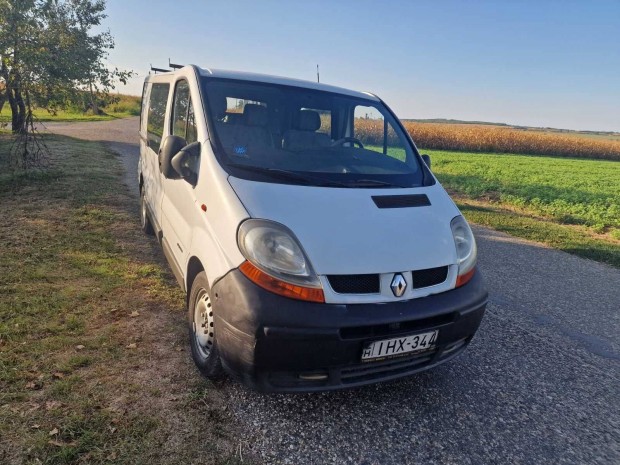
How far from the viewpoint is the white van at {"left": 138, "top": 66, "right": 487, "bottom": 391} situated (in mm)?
2104

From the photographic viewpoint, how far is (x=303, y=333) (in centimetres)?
204

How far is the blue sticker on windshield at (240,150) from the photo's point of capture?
9.05 ft

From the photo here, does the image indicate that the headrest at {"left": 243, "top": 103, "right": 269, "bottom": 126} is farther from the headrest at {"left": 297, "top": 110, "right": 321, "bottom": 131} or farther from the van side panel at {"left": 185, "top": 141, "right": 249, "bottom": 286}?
the van side panel at {"left": 185, "top": 141, "right": 249, "bottom": 286}

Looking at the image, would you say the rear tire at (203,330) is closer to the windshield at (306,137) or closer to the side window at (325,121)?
the windshield at (306,137)

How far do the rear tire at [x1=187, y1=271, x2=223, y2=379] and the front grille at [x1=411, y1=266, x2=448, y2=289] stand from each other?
1.21 meters

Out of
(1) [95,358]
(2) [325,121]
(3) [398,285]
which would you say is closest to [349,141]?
(2) [325,121]

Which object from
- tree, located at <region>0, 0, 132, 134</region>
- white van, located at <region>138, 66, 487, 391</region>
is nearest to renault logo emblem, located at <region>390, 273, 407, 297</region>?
white van, located at <region>138, 66, 487, 391</region>

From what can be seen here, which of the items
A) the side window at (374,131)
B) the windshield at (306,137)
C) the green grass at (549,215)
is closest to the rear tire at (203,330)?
the windshield at (306,137)

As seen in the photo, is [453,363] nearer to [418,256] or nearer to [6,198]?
[418,256]

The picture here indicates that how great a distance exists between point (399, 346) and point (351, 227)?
701 mm

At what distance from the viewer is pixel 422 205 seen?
2740 millimetres

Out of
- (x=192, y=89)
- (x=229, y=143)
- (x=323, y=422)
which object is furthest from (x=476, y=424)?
(x=192, y=89)

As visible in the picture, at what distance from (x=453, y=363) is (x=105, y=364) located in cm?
249

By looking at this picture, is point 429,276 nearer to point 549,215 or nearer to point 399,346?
point 399,346
